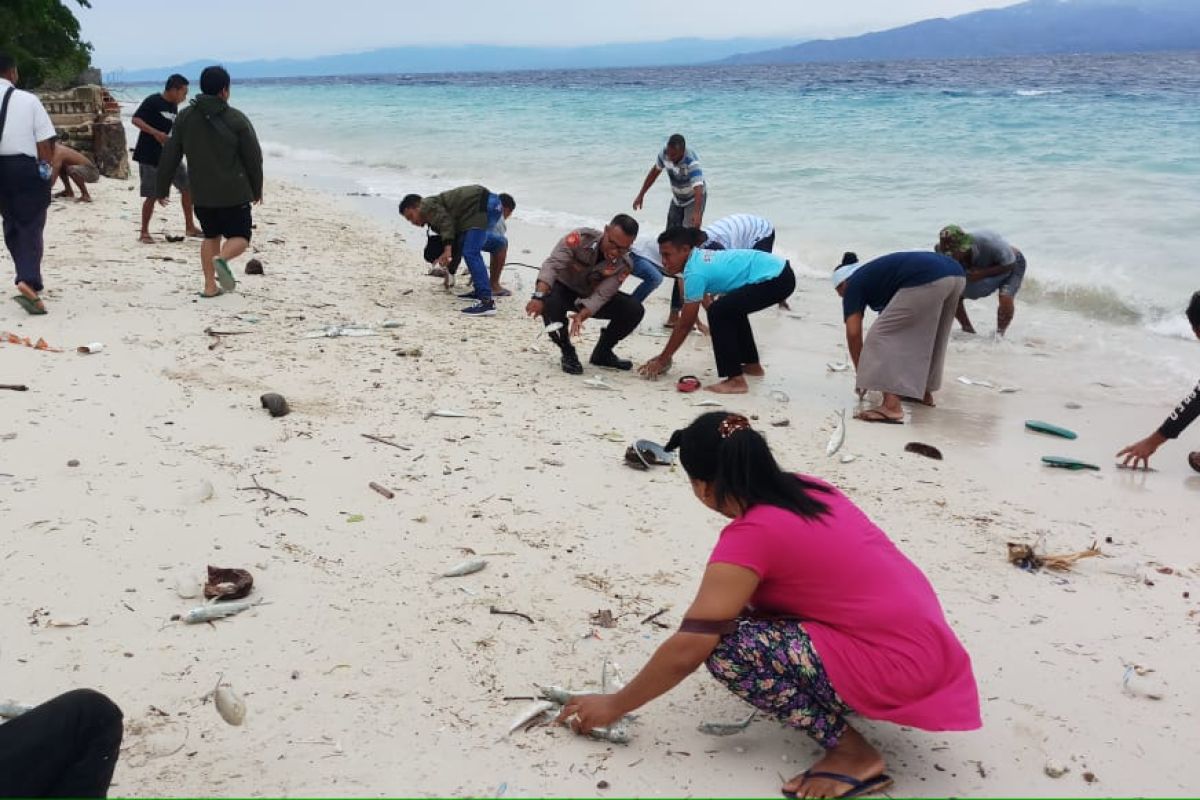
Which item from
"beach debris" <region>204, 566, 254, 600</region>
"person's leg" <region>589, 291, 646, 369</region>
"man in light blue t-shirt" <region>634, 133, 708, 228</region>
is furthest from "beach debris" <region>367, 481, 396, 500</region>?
"man in light blue t-shirt" <region>634, 133, 708, 228</region>

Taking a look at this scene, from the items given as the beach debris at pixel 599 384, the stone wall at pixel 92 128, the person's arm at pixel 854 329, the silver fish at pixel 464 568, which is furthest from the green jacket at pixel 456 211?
the stone wall at pixel 92 128

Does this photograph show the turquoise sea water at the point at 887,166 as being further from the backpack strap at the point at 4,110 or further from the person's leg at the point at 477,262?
the backpack strap at the point at 4,110

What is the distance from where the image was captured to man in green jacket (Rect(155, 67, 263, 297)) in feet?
22.1

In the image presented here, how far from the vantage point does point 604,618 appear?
11.1 feet

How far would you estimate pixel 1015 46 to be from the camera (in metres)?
143

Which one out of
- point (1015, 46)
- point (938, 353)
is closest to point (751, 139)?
point (938, 353)

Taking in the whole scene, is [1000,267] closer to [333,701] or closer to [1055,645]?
[1055,645]

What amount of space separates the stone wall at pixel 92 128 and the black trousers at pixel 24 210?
7.35m

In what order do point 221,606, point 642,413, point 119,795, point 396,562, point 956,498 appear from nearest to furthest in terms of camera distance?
point 119,795 < point 221,606 < point 396,562 < point 956,498 < point 642,413

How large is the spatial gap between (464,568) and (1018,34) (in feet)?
586

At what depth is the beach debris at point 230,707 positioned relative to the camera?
2.71 meters

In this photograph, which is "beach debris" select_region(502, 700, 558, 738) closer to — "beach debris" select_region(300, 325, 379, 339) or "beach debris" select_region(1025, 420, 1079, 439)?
"beach debris" select_region(1025, 420, 1079, 439)

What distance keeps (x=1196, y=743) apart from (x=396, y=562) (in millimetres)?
2628

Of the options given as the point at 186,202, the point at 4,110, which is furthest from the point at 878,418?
the point at 186,202
